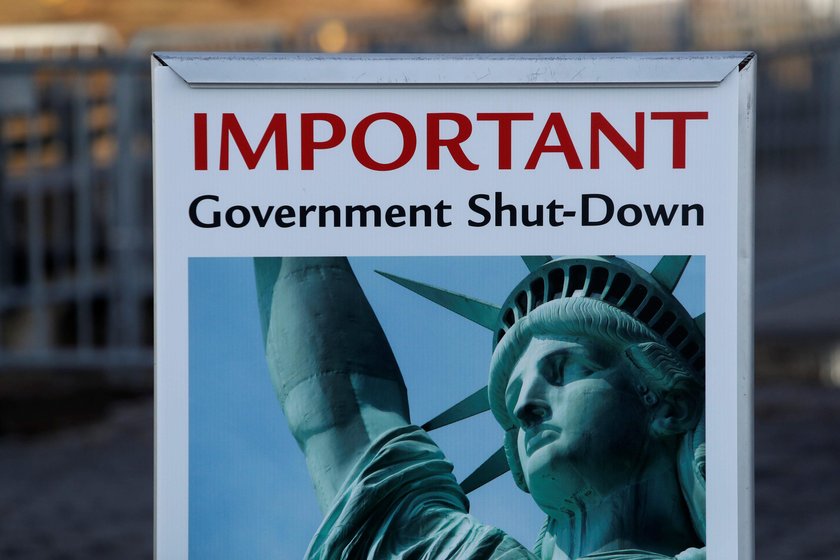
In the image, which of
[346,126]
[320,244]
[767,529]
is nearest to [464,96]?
[346,126]

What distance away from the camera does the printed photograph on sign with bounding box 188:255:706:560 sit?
2.59 m

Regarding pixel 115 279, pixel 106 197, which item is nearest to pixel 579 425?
pixel 115 279

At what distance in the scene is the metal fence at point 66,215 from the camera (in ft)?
25.6

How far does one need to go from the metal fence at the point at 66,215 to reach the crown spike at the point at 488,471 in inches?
209

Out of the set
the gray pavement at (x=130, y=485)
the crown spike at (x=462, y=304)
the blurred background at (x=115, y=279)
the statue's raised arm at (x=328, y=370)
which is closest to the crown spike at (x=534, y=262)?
the crown spike at (x=462, y=304)

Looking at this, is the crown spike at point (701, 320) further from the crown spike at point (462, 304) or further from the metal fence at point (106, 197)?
the metal fence at point (106, 197)

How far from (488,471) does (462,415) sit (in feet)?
0.39

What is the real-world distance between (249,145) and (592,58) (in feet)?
2.18

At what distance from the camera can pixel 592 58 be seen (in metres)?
2.57

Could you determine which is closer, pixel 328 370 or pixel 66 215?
pixel 328 370

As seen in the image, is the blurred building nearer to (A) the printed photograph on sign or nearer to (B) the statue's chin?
(A) the printed photograph on sign

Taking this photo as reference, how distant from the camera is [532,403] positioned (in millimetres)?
2598

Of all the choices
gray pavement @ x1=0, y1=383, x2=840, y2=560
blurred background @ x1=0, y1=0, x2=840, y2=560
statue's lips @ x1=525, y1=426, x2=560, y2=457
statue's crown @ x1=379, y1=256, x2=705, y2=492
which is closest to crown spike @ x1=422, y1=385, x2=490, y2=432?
statue's crown @ x1=379, y1=256, x2=705, y2=492

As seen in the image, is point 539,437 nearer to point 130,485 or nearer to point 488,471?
point 488,471
